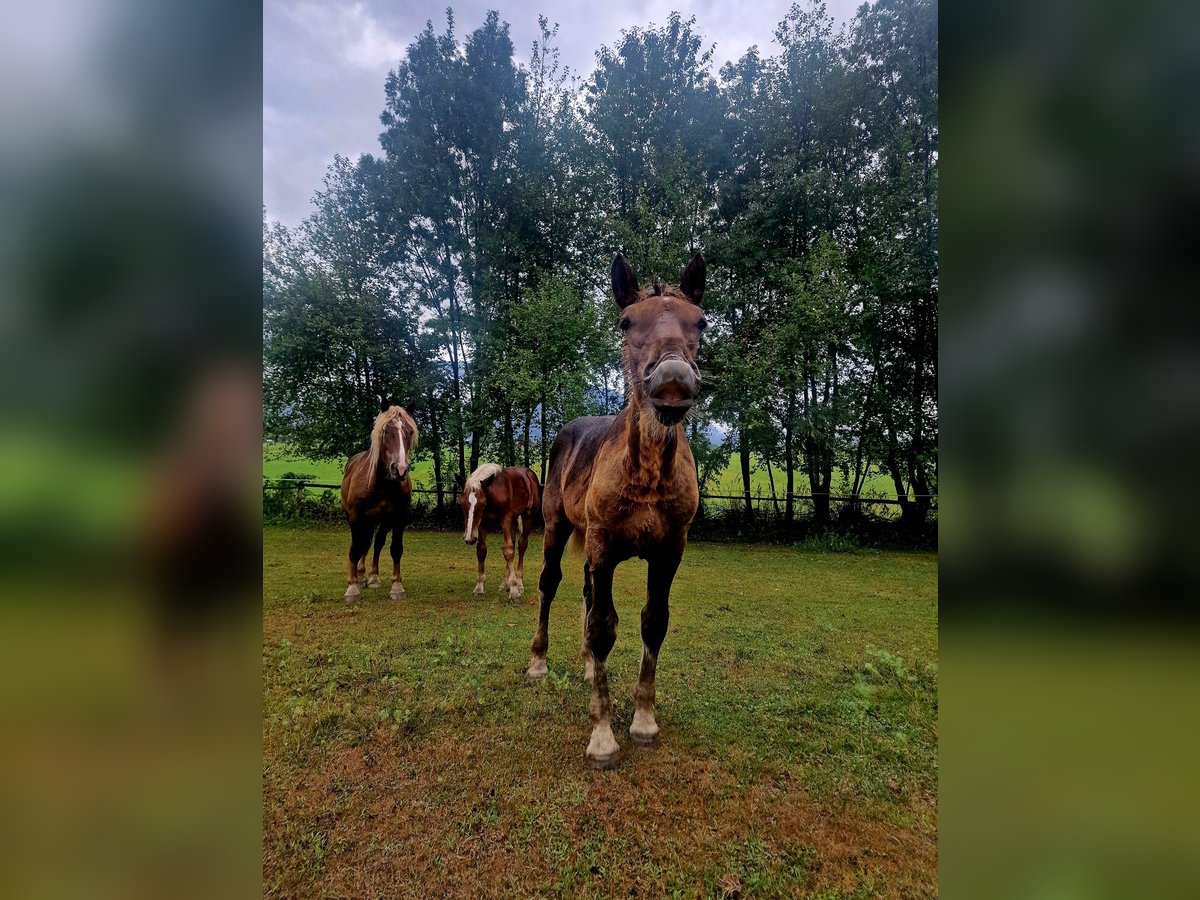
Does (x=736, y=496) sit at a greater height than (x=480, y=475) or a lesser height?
lesser

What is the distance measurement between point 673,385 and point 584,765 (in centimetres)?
227

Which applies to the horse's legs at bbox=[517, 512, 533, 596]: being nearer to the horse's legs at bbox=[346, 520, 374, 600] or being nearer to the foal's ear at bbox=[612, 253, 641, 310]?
the horse's legs at bbox=[346, 520, 374, 600]

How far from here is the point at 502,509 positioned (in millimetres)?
7570

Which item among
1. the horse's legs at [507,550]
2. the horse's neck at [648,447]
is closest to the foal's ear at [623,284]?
the horse's neck at [648,447]

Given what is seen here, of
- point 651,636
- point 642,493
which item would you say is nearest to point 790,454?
point 651,636

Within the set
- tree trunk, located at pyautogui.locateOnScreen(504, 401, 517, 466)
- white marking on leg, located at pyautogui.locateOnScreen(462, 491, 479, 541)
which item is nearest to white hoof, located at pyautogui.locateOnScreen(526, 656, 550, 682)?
white marking on leg, located at pyautogui.locateOnScreen(462, 491, 479, 541)

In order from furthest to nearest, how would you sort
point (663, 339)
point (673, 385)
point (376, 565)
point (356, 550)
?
point (376, 565) → point (356, 550) → point (663, 339) → point (673, 385)

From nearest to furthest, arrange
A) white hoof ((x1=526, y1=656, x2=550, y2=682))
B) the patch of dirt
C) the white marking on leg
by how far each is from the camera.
Answer: the patch of dirt → white hoof ((x1=526, y1=656, x2=550, y2=682)) → the white marking on leg

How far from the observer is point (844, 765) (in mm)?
2662

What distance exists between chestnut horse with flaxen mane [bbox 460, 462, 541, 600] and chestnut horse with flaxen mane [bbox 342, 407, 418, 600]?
1.02 meters

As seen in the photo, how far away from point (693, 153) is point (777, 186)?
2994mm

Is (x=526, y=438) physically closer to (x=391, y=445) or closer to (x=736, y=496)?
(x=736, y=496)

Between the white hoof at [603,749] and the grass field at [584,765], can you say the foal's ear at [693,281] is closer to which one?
the white hoof at [603,749]

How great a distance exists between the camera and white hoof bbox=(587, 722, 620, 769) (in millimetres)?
2658
